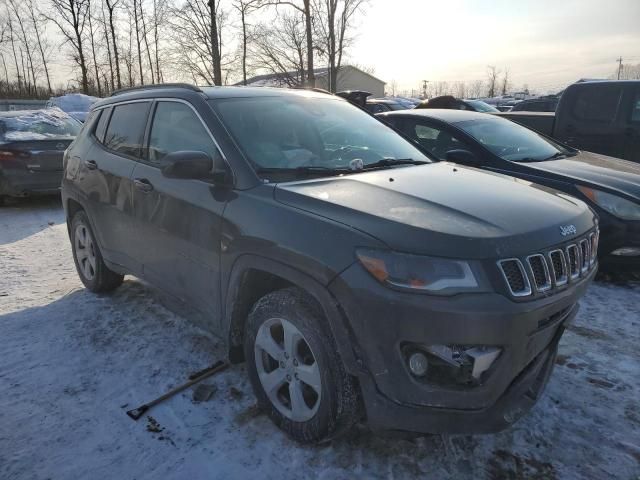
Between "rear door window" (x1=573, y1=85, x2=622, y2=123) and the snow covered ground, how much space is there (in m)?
4.00

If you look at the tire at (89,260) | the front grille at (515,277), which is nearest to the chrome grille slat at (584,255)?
the front grille at (515,277)

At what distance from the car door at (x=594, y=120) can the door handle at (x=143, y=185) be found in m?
6.22

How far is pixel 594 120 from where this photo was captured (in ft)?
23.2

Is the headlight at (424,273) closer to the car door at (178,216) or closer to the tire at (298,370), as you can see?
the tire at (298,370)

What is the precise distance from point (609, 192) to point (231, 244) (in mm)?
3688

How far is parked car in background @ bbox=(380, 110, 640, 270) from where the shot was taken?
175 inches

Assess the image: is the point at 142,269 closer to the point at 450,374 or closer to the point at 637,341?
the point at 450,374

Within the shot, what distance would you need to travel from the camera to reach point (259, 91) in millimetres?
3465

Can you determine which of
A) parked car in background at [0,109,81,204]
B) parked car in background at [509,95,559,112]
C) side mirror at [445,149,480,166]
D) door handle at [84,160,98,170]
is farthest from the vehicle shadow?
parked car in background at [509,95,559,112]

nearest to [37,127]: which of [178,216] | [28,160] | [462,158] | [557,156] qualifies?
[28,160]

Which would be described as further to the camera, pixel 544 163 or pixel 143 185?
pixel 544 163

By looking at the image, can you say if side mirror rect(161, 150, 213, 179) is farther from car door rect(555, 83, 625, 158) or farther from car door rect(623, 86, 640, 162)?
car door rect(623, 86, 640, 162)

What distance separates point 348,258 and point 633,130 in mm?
6595

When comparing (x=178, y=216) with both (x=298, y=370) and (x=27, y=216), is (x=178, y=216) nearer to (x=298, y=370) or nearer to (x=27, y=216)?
(x=298, y=370)
